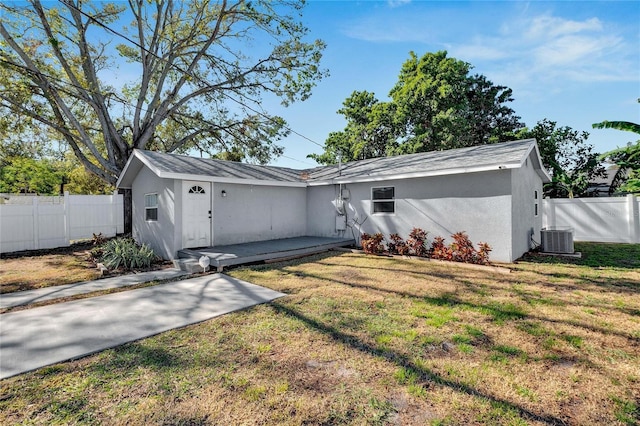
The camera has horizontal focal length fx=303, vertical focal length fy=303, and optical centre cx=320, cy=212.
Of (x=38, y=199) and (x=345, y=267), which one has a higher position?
(x=38, y=199)

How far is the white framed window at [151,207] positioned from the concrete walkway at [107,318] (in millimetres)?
4122

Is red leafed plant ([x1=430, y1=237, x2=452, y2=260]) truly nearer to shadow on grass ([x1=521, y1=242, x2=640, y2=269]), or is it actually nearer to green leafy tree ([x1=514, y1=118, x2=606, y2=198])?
shadow on grass ([x1=521, y1=242, x2=640, y2=269])

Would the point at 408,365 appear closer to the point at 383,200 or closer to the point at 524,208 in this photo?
the point at 383,200

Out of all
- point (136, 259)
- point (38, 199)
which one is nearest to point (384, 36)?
point (136, 259)

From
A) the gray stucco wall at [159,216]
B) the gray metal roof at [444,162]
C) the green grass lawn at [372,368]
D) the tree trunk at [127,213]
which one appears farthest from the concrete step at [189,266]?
the tree trunk at [127,213]

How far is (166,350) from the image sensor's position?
11.5 feet

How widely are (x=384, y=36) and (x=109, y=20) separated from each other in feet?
39.1

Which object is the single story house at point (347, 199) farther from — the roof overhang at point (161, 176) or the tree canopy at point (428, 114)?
the tree canopy at point (428, 114)

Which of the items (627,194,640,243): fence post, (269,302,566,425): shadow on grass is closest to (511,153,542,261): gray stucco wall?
(627,194,640,243): fence post

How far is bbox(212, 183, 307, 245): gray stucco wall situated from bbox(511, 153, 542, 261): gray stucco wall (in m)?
7.32

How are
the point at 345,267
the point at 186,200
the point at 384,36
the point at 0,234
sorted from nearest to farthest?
the point at 345,267
the point at 186,200
the point at 0,234
the point at 384,36

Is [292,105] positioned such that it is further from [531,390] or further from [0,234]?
[531,390]

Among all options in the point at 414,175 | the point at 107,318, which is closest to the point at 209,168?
the point at 107,318

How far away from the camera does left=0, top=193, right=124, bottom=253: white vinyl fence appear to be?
1014cm
